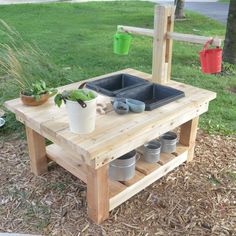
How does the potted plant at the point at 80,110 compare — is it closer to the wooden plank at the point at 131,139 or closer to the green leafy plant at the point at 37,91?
the wooden plank at the point at 131,139

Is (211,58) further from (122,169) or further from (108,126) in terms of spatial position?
(122,169)

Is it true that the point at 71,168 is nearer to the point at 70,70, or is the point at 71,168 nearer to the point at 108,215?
the point at 108,215

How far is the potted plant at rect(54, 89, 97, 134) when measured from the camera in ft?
6.16

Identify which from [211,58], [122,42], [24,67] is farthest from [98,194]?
[24,67]

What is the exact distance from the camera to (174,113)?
7.36ft

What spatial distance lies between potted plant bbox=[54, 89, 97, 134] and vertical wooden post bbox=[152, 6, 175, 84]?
0.88 m

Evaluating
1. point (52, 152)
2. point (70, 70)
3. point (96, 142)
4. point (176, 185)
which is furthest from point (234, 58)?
point (96, 142)

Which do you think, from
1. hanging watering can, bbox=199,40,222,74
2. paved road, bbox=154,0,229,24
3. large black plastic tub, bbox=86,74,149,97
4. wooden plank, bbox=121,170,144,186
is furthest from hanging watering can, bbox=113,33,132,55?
paved road, bbox=154,0,229,24

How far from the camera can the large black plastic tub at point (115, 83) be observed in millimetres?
2594

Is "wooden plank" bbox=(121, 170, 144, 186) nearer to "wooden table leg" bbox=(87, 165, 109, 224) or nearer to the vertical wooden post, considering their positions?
"wooden table leg" bbox=(87, 165, 109, 224)

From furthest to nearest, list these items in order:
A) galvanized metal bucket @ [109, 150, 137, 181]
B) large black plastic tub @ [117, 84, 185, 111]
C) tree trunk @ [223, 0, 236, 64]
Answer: tree trunk @ [223, 0, 236, 64] < large black plastic tub @ [117, 84, 185, 111] < galvanized metal bucket @ [109, 150, 137, 181]

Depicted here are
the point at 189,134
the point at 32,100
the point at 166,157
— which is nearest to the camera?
the point at 32,100

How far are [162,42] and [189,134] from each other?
759mm

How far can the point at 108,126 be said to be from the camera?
2.04 m
